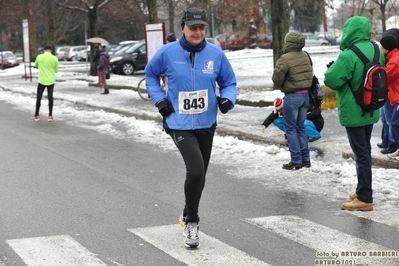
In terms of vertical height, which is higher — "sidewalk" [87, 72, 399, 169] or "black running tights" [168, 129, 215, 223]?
"black running tights" [168, 129, 215, 223]

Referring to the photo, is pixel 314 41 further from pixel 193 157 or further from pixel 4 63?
pixel 193 157

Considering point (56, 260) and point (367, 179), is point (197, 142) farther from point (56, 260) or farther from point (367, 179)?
point (367, 179)

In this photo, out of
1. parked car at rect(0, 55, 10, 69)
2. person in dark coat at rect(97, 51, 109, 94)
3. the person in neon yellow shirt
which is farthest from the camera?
parked car at rect(0, 55, 10, 69)

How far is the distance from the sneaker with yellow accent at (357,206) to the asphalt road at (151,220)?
0.41 feet

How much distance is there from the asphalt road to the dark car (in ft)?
75.1

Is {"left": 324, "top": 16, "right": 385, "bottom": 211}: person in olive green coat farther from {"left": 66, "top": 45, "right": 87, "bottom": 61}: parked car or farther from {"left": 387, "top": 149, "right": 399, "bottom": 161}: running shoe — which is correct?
{"left": 66, "top": 45, "right": 87, "bottom": 61}: parked car

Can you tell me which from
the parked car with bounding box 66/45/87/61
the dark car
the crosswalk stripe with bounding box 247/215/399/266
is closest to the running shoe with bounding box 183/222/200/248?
the crosswalk stripe with bounding box 247/215/399/266

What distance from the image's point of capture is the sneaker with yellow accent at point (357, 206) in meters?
7.49

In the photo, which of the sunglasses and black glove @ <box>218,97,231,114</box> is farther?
black glove @ <box>218,97,231,114</box>

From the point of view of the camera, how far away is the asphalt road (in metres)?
Result: 5.89

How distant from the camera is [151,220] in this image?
7.14 meters

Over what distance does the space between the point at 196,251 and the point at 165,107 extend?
47.4 inches

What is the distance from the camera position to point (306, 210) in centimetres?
764

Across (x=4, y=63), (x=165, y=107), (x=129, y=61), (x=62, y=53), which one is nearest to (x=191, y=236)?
(x=165, y=107)
